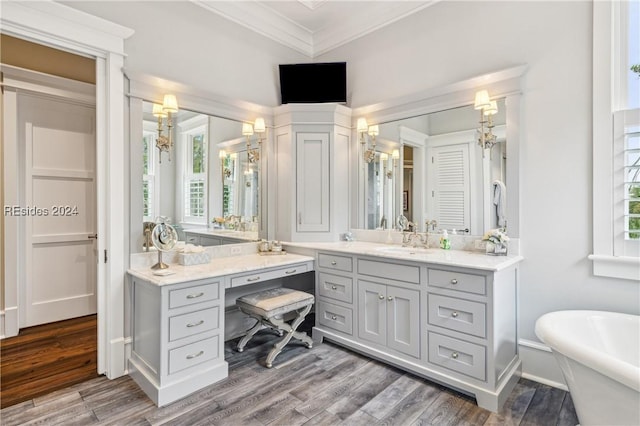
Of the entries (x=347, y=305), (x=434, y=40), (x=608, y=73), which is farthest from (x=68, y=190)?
(x=608, y=73)

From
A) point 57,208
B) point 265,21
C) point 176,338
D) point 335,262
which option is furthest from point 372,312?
point 57,208

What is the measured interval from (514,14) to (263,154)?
97.3 inches

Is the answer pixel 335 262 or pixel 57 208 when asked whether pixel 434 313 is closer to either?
pixel 335 262

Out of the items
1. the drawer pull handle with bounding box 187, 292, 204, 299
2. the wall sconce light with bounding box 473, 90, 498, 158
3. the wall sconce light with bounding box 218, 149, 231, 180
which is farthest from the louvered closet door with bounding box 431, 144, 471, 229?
the drawer pull handle with bounding box 187, 292, 204, 299

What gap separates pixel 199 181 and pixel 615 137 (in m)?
3.19

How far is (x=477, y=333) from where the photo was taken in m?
2.10

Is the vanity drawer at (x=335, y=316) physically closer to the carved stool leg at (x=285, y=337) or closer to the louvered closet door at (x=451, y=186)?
the carved stool leg at (x=285, y=337)

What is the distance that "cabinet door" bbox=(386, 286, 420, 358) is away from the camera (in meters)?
2.39

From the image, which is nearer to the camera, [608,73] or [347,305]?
[608,73]

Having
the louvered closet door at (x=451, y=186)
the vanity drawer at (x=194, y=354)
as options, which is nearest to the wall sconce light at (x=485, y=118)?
the louvered closet door at (x=451, y=186)

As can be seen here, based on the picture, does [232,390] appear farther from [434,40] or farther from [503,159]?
[434,40]

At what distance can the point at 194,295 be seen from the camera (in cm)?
224

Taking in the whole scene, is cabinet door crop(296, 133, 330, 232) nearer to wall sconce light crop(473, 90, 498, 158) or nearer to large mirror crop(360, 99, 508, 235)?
large mirror crop(360, 99, 508, 235)

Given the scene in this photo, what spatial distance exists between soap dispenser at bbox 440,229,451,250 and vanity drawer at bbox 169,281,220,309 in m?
1.90
